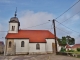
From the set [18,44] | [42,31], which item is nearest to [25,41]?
[18,44]

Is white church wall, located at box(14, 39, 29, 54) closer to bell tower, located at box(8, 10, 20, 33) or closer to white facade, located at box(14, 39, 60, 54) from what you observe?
white facade, located at box(14, 39, 60, 54)

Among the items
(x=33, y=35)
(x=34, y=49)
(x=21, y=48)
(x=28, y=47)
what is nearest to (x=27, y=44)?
(x=28, y=47)

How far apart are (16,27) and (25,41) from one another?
6.42 metres

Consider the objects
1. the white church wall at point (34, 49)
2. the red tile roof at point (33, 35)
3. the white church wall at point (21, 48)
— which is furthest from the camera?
the red tile roof at point (33, 35)

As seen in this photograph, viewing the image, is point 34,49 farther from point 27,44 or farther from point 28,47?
point 27,44

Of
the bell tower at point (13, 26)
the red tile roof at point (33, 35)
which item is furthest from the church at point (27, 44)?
the bell tower at point (13, 26)

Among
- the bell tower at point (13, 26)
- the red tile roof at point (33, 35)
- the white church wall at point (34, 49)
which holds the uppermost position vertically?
the bell tower at point (13, 26)

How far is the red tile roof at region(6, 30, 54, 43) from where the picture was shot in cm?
3827

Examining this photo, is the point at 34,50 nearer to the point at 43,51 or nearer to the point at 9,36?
the point at 43,51

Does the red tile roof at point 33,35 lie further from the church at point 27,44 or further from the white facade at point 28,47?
the white facade at point 28,47

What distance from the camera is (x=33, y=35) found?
40438 millimetres

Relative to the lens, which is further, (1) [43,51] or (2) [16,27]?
(2) [16,27]

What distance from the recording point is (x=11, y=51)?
3684cm

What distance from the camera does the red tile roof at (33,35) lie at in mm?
38269
